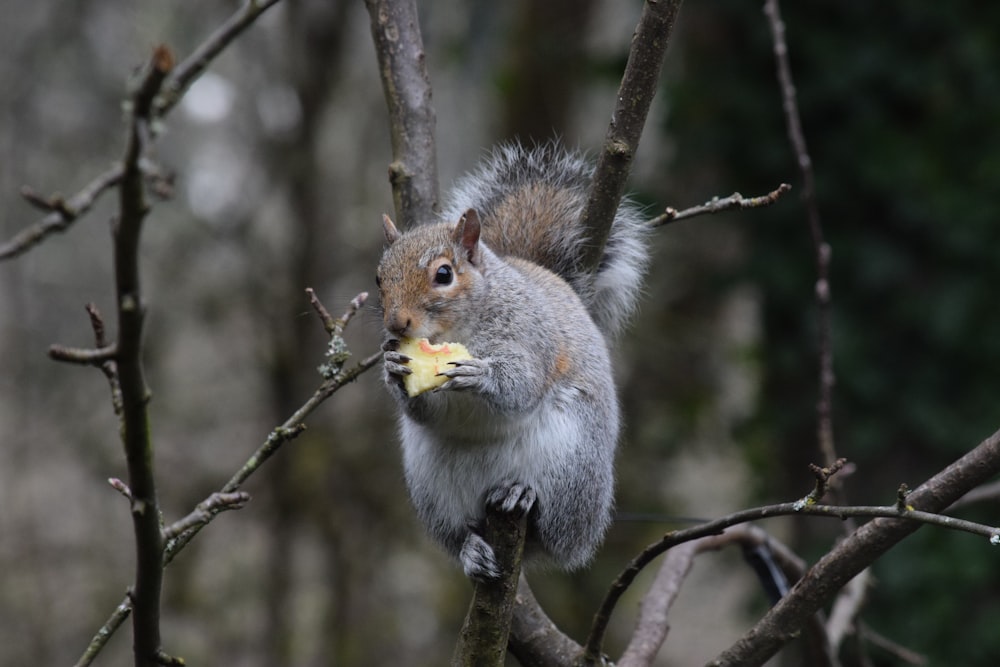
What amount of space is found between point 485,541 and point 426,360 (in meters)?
0.37

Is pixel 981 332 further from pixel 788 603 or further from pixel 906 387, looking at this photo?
pixel 788 603

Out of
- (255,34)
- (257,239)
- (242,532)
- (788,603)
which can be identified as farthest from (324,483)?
(788,603)

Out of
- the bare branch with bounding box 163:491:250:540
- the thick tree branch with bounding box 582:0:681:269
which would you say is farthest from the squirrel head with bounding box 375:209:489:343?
the bare branch with bounding box 163:491:250:540

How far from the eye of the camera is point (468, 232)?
89.0 inches

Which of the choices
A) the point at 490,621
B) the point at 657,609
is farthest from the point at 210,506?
the point at 657,609

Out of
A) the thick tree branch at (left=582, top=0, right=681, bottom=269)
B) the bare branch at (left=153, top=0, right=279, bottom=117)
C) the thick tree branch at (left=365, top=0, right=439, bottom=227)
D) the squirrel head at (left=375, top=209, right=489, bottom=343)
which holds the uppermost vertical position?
the thick tree branch at (left=365, top=0, right=439, bottom=227)

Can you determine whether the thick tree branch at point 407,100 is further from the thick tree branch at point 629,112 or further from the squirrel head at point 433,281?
the thick tree branch at point 629,112

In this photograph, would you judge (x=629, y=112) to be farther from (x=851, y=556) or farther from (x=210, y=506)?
(x=210, y=506)

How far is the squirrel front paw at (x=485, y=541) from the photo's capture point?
6.11ft

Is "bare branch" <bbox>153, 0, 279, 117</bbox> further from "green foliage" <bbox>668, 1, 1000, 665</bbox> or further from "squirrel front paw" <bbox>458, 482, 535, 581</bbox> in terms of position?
"green foliage" <bbox>668, 1, 1000, 665</bbox>

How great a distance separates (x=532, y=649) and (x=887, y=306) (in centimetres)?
281

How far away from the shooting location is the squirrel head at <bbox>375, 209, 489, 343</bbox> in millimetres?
2131

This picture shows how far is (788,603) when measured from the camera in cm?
172

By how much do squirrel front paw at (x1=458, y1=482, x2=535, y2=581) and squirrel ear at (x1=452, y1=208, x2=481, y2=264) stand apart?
51 centimetres
